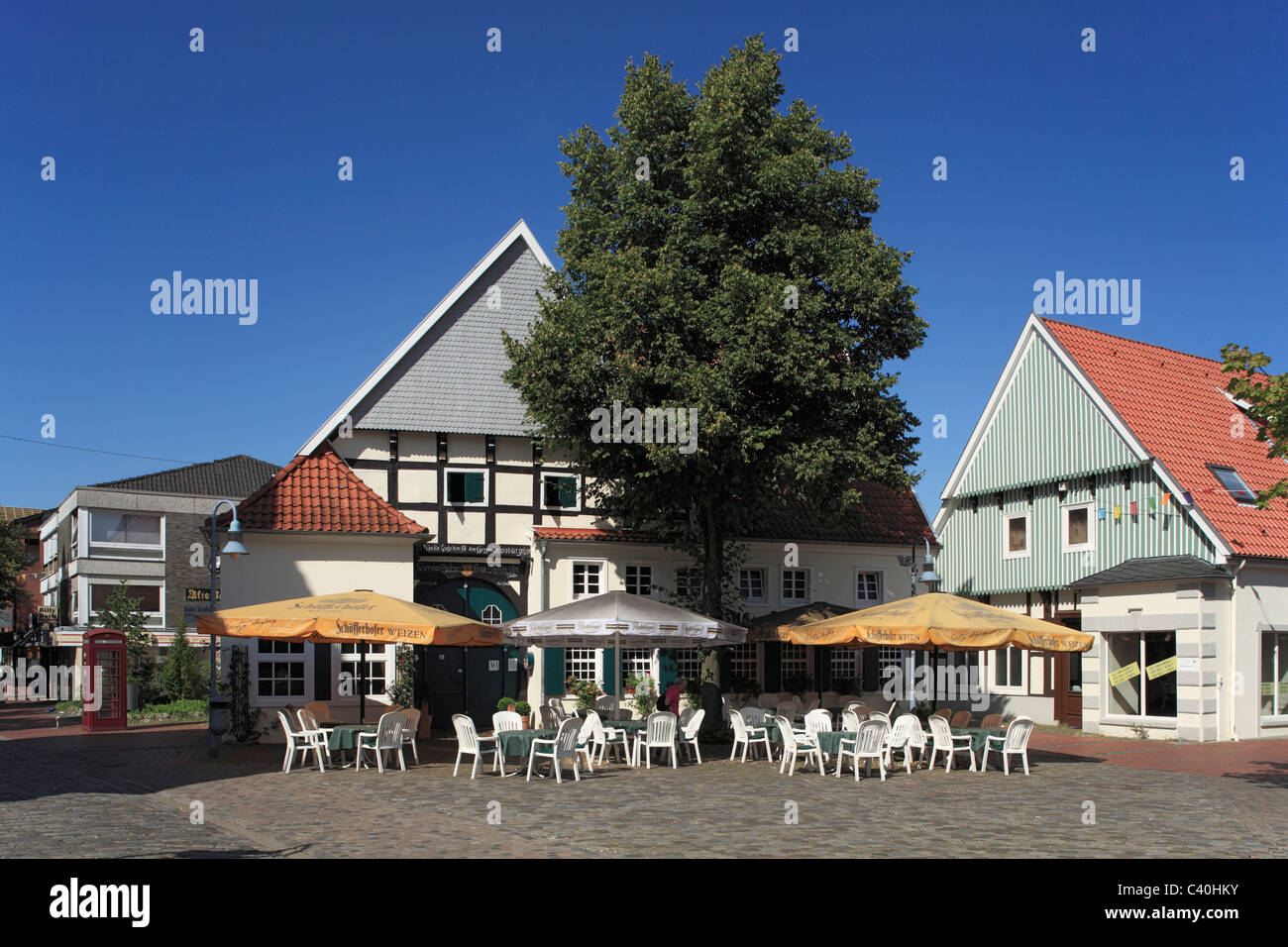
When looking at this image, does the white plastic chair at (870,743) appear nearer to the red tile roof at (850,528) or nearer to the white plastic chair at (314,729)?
the white plastic chair at (314,729)

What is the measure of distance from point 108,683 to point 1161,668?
1020 inches

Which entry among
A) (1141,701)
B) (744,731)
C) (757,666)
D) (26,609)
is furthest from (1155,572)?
(26,609)

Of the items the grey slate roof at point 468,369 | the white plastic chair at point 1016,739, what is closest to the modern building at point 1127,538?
the white plastic chair at point 1016,739

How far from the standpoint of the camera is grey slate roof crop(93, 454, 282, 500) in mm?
54344

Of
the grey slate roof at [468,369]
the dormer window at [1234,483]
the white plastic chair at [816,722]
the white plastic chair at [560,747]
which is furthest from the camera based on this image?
the grey slate roof at [468,369]

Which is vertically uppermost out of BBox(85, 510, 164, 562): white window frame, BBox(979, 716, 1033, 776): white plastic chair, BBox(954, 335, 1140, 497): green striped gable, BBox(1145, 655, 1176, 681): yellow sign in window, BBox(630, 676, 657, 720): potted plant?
BBox(954, 335, 1140, 497): green striped gable

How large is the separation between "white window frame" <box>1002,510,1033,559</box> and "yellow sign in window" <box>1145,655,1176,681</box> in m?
4.77

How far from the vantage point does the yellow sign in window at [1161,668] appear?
24.4 meters

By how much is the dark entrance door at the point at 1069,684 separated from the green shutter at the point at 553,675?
1174 cm

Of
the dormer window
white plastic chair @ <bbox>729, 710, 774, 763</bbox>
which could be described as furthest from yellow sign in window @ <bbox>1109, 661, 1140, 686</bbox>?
white plastic chair @ <bbox>729, 710, 774, 763</bbox>

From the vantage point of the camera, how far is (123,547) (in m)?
49.5

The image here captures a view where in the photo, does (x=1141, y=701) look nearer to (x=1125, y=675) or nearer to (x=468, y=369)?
(x=1125, y=675)

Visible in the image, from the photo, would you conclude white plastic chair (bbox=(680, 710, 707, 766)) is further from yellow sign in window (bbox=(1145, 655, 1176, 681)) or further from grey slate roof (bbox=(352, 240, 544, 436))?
yellow sign in window (bbox=(1145, 655, 1176, 681))
